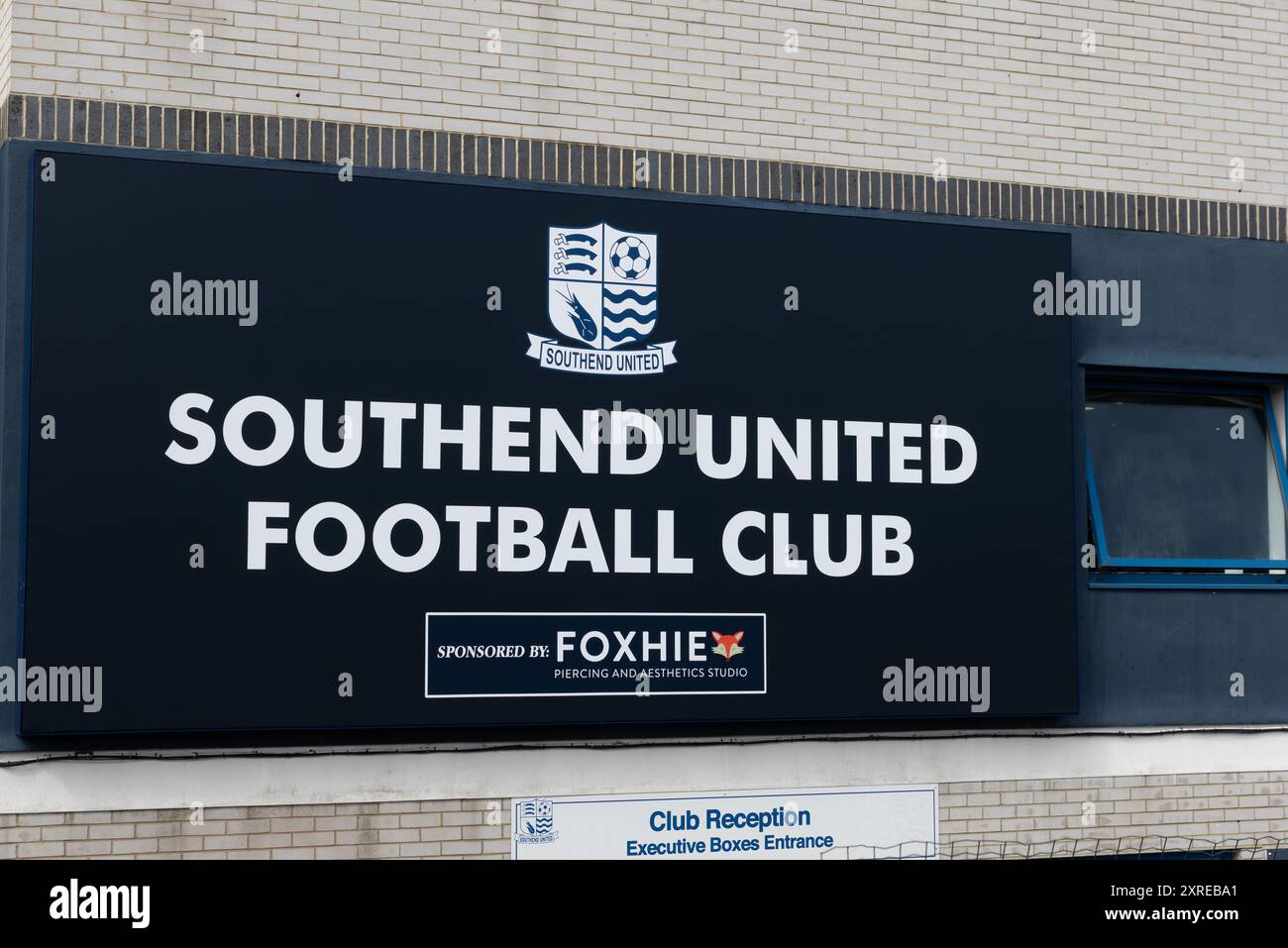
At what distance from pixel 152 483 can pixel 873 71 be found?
16.0 feet

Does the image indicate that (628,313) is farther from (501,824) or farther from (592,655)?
(501,824)

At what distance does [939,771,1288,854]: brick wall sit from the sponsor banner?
1544 mm

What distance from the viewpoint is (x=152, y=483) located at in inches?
304

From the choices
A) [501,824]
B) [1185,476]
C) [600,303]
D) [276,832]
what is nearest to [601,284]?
[600,303]

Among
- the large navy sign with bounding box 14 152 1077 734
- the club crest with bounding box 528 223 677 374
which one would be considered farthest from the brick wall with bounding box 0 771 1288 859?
the club crest with bounding box 528 223 677 374

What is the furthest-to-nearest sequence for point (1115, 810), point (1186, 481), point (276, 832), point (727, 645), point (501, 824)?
point (1186, 481) → point (1115, 810) → point (727, 645) → point (501, 824) → point (276, 832)

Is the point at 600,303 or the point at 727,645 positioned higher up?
the point at 600,303

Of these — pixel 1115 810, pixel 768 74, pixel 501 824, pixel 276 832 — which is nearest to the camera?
pixel 276 832

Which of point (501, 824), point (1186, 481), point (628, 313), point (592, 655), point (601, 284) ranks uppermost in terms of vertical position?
point (601, 284)

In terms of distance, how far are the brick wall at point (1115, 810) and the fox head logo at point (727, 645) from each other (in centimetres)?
153

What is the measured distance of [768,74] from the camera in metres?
9.09

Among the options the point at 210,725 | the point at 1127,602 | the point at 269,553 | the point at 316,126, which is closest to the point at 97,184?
the point at 316,126

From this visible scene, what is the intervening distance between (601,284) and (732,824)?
3.10m

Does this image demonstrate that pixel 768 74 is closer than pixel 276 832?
No
